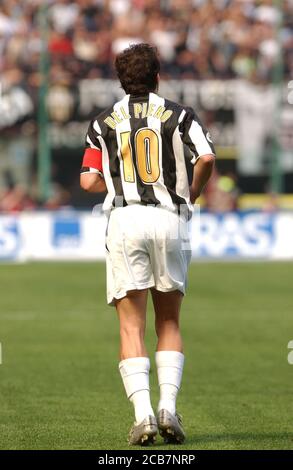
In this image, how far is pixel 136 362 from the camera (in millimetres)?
6141

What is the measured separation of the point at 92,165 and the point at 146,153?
1.04 ft

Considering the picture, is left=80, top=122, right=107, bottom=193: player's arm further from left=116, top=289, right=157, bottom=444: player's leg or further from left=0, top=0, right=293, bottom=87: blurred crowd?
left=0, top=0, right=293, bottom=87: blurred crowd

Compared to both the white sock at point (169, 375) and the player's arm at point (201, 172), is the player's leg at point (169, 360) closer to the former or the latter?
the white sock at point (169, 375)

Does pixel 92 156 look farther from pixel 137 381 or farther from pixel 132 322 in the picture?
pixel 137 381

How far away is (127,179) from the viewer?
616cm

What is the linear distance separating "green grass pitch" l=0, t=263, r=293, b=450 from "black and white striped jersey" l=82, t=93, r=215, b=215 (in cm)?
132

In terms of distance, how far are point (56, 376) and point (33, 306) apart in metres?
5.33

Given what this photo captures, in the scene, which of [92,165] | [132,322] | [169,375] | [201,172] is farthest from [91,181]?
[169,375]

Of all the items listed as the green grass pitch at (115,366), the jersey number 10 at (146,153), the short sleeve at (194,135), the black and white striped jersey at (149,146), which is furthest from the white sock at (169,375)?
the short sleeve at (194,135)

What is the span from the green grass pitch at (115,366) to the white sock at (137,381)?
0.78 ft

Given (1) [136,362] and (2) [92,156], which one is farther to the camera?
(2) [92,156]

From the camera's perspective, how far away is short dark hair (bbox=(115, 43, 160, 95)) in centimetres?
608

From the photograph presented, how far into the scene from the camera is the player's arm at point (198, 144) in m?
6.08

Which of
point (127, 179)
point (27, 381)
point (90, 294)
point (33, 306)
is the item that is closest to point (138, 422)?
point (127, 179)
